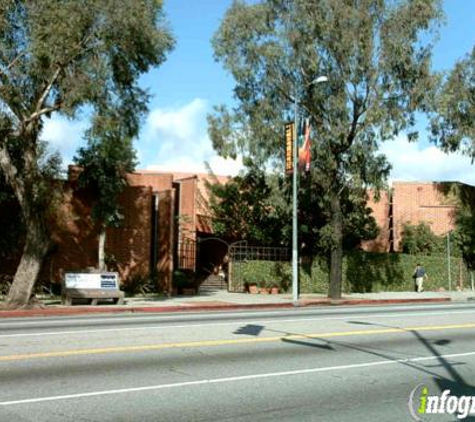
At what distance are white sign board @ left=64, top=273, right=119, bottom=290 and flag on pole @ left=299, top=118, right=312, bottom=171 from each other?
8.40 meters

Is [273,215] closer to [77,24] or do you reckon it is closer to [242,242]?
[242,242]

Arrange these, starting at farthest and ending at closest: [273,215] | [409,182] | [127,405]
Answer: [409,182] → [273,215] → [127,405]

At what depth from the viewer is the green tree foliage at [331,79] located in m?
26.5

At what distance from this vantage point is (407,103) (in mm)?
27375

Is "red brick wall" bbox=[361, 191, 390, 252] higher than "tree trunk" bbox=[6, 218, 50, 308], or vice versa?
"red brick wall" bbox=[361, 191, 390, 252]

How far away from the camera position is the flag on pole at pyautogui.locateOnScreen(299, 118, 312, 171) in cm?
2622

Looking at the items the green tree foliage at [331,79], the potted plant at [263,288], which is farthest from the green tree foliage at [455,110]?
the potted plant at [263,288]

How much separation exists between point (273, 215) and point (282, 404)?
83.3 feet

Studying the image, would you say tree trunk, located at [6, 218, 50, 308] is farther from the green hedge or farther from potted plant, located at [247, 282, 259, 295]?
potted plant, located at [247, 282, 259, 295]

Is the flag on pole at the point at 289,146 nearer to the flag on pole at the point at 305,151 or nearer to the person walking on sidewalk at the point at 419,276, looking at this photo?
the flag on pole at the point at 305,151

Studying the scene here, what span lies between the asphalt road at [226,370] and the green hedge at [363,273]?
16.5 meters

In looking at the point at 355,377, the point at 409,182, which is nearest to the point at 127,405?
the point at 355,377

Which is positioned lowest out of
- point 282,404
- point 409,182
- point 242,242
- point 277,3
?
point 282,404

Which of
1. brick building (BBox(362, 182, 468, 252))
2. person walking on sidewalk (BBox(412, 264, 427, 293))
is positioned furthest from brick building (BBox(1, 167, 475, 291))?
brick building (BBox(362, 182, 468, 252))
